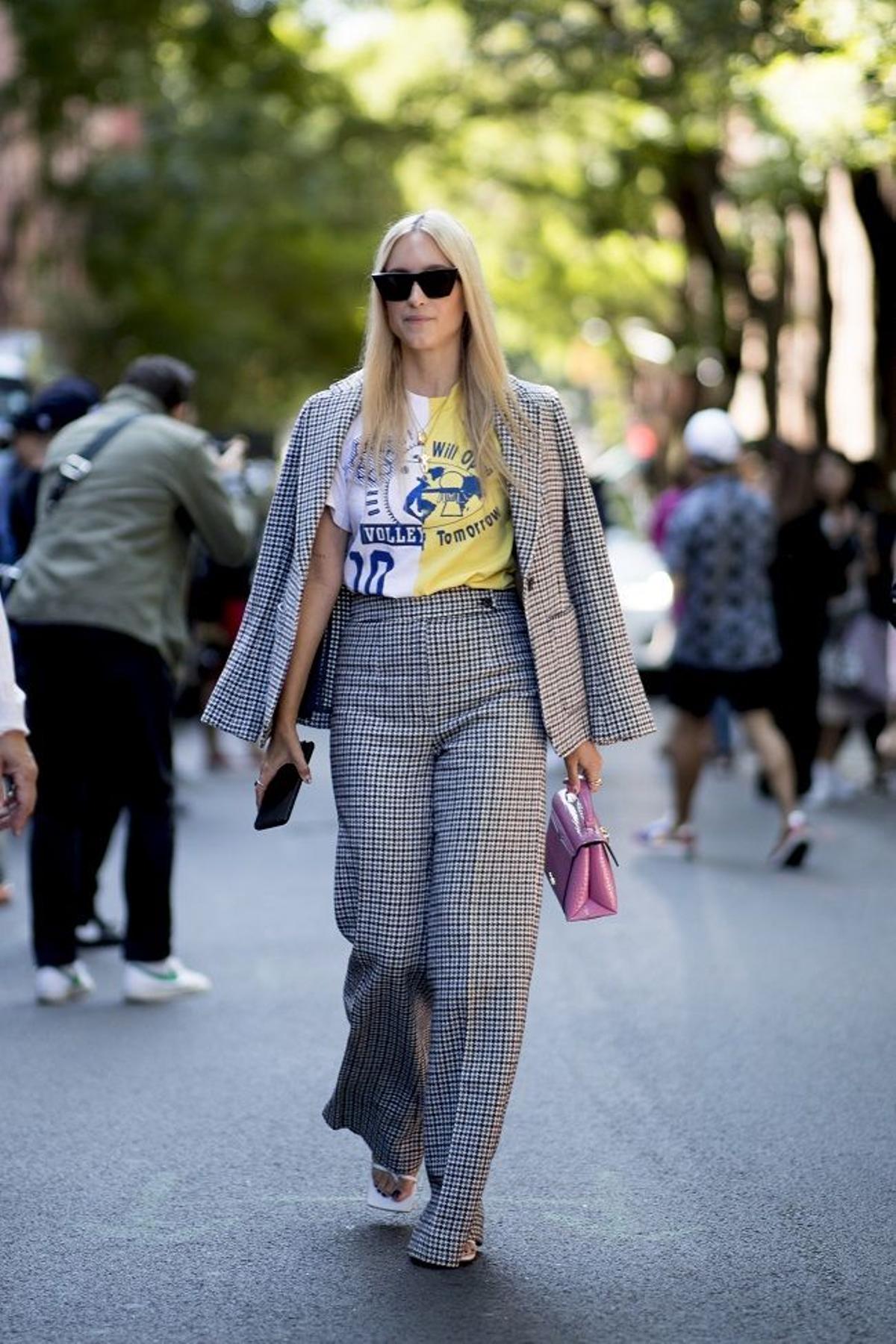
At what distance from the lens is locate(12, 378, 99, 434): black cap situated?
29.8 feet

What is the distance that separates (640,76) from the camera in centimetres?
1966

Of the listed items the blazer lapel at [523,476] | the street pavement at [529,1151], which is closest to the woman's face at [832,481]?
the street pavement at [529,1151]

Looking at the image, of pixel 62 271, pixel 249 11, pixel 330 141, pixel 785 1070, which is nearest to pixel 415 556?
pixel 785 1070

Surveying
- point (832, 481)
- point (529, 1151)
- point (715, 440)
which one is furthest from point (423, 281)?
point (832, 481)

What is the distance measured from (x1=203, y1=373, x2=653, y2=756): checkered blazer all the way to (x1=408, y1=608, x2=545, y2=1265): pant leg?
83 mm

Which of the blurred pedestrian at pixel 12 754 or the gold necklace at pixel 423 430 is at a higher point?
the gold necklace at pixel 423 430

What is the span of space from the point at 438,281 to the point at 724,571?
628cm

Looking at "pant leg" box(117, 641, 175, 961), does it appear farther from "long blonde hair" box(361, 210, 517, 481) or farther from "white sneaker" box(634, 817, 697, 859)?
"white sneaker" box(634, 817, 697, 859)

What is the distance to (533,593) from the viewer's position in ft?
16.0

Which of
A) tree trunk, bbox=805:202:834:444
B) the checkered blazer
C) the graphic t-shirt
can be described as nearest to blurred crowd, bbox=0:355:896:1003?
the checkered blazer

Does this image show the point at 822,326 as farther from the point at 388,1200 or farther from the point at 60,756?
the point at 388,1200

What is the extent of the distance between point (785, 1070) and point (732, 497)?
15.6 ft

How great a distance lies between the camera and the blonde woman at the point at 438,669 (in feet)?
15.8

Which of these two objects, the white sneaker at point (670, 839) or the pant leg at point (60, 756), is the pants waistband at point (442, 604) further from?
the white sneaker at point (670, 839)
